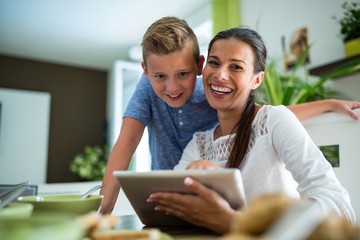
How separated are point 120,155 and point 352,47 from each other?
170 cm

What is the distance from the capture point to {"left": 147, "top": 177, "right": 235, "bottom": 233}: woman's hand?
65 cm

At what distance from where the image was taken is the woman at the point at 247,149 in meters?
0.71

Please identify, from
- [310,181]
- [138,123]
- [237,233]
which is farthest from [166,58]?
[237,233]

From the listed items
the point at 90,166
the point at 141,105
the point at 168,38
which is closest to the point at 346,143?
the point at 168,38

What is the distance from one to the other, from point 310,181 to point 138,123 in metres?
0.91

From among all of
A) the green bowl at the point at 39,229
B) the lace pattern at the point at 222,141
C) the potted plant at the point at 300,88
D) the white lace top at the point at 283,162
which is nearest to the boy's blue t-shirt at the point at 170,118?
the lace pattern at the point at 222,141

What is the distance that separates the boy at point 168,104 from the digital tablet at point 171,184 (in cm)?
41

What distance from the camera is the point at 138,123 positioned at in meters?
1.58

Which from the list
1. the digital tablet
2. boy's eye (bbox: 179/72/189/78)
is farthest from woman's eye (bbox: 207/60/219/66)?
the digital tablet

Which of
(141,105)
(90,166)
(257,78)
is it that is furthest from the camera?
(90,166)

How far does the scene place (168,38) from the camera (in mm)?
1300

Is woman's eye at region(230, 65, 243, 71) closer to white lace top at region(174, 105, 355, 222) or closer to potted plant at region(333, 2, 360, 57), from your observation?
white lace top at region(174, 105, 355, 222)

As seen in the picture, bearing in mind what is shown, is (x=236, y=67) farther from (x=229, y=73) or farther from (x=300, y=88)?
(x=300, y=88)

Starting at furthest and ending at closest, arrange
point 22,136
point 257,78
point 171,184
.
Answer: point 22,136 → point 257,78 → point 171,184
